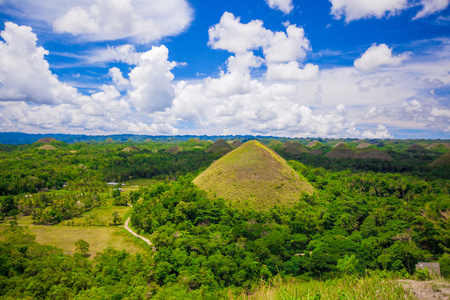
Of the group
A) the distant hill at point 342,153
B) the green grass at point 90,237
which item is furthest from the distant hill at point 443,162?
the green grass at point 90,237

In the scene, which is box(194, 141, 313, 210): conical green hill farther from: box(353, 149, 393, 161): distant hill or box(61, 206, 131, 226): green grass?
box(353, 149, 393, 161): distant hill

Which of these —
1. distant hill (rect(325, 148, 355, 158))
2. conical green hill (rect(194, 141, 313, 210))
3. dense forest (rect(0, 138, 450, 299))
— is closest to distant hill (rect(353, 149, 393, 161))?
distant hill (rect(325, 148, 355, 158))

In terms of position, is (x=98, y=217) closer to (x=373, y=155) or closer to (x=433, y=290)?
(x=433, y=290)

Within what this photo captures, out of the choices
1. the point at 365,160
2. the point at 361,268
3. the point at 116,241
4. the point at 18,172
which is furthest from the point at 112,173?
the point at 365,160

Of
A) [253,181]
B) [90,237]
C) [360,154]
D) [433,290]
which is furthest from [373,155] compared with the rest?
[433,290]

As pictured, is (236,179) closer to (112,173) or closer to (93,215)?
(93,215)

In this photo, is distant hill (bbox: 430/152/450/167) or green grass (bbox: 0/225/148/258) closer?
green grass (bbox: 0/225/148/258)
